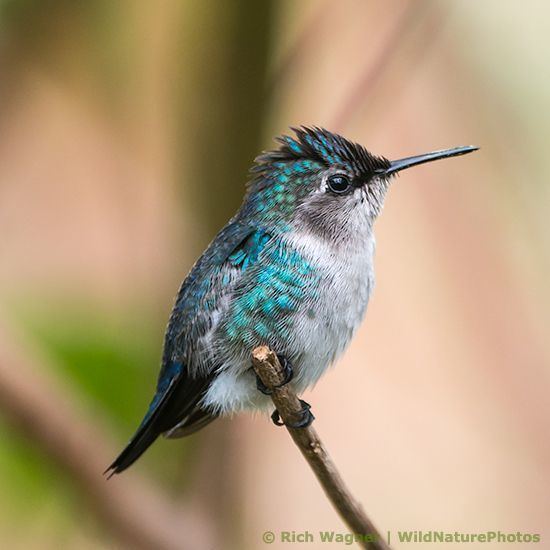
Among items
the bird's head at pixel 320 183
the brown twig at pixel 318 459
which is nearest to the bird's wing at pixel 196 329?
the bird's head at pixel 320 183

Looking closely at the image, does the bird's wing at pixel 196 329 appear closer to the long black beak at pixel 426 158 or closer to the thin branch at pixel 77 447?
the thin branch at pixel 77 447

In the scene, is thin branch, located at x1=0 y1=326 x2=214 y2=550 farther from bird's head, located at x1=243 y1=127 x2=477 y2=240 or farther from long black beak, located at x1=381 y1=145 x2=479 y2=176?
long black beak, located at x1=381 y1=145 x2=479 y2=176

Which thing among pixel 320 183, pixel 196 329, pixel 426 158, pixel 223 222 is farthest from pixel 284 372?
pixel 426 158

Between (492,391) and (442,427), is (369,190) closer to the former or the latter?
(492,391)

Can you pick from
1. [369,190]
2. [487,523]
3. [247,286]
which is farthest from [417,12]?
[487,523]

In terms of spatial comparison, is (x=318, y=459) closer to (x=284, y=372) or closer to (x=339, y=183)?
(x=284, y=372)

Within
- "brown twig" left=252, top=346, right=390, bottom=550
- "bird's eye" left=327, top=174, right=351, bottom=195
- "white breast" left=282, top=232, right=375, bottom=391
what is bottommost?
"brown twig" left=252, top=346, right=390, bottom=550

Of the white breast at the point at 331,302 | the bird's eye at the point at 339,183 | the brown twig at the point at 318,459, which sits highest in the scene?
the bird's eye at the point at 339,183

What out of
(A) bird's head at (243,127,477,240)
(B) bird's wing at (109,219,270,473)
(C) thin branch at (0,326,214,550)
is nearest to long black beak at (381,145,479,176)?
(A) bird's head at (243,127,477,240)
